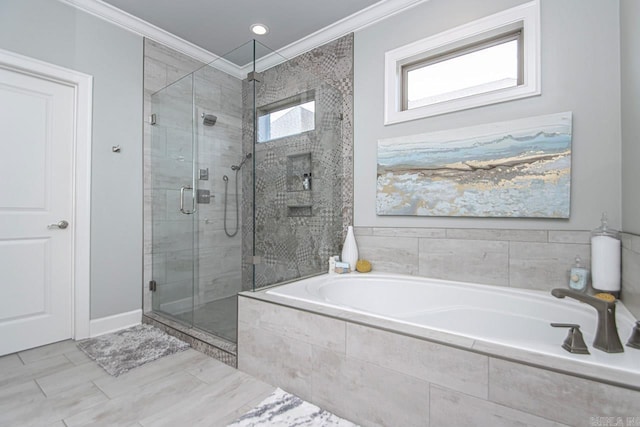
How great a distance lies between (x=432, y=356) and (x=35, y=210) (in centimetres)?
287

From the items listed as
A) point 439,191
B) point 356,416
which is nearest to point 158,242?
point 356,416

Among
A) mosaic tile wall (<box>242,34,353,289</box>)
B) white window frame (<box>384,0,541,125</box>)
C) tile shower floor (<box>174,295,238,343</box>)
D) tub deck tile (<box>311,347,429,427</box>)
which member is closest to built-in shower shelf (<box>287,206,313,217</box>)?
mosaic tile wall (<box>242,34,353,289</box>)

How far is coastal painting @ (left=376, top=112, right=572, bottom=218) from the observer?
73.8 inches

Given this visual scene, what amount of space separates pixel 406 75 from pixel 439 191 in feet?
3.48

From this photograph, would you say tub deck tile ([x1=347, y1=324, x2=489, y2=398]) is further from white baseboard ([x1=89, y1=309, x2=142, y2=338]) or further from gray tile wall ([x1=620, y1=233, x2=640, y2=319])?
white baseboard ([x1=89, y1=309, x2=142, y2=338])

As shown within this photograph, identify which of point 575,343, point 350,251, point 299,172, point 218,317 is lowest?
point 218,317

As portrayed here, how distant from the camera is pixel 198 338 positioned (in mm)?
2289

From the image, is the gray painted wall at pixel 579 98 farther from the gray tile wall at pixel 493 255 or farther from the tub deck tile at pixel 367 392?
the tub deck tile at pixel 367 392

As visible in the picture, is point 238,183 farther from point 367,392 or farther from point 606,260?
point 606,260

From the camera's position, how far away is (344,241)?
2734 mm

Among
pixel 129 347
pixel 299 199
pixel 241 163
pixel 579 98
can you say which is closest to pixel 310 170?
pixel 299 199

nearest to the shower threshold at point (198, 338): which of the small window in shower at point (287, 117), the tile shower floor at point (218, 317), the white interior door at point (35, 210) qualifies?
the tile shower floor at point (218, 317)

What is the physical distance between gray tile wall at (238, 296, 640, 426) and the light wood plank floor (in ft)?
0.76

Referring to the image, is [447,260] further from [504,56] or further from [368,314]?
[504,56]
